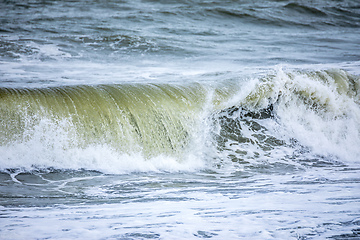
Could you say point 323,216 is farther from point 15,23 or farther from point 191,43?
point 15,23

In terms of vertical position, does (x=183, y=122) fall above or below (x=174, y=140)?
above

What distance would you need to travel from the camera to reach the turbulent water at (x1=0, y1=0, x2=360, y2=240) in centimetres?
356

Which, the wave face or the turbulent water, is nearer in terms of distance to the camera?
the turbulent water

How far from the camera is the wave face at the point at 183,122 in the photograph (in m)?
5.66

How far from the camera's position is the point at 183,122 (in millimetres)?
6422

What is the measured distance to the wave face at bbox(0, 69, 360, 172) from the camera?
5656 millimetres

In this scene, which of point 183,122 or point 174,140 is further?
point 183,122

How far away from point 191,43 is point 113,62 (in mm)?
3181

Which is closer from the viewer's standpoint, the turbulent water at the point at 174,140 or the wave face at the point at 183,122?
the turbulent water at the point at 174,140

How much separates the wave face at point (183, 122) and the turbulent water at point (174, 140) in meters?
0.02

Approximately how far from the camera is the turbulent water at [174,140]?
3561 mm

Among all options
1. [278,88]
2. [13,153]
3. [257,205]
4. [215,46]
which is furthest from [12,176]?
[215,46]

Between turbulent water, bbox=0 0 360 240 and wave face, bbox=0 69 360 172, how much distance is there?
20 mm

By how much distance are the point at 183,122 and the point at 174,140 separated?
1.27 feet
